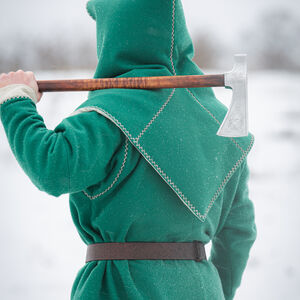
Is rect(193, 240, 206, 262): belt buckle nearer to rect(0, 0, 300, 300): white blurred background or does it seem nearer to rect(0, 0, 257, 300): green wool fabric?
rect(0, 0, 257, 300): green wool fabric

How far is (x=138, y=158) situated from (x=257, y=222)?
3.73 metres

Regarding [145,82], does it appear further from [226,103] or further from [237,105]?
[226,103]

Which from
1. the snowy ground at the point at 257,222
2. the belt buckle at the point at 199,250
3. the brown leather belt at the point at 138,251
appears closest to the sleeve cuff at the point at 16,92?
the brown leather belt at the point at 138,251

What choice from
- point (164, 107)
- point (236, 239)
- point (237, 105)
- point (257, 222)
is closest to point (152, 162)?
point (164, 107)

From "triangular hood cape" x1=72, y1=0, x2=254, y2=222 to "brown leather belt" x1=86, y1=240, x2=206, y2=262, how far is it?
0.43 feet

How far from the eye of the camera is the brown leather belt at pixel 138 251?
1.30 m

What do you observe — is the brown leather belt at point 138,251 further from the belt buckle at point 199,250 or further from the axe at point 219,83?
the axe at point 219,83

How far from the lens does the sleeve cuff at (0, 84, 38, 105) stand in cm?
126

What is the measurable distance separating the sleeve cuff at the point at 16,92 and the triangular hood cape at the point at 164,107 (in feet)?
0.52

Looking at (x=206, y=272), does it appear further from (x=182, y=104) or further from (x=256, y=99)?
(x=256, y=99)

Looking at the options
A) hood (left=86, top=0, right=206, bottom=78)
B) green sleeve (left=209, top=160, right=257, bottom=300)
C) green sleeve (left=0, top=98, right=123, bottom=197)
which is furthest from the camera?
green sleeve (left=209, top=160, right=257, bottom=300)

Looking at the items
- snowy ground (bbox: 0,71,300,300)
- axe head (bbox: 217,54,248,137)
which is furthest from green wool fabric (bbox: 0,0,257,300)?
snowy ground (bbox: 0,71,300,300)

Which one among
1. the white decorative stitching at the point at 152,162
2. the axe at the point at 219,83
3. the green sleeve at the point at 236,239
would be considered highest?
the axe at the point at 219,83

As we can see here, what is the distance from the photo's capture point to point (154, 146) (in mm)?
1279
